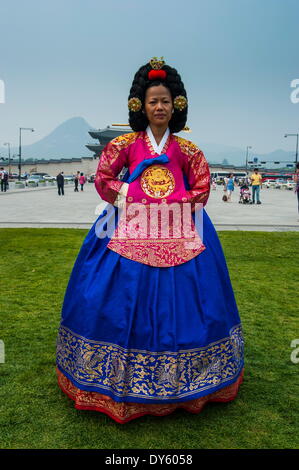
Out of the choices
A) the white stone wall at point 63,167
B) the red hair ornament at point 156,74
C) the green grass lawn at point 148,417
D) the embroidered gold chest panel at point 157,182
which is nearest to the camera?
the green grass lawn at point 148,417

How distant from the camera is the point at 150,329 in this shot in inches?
99.7

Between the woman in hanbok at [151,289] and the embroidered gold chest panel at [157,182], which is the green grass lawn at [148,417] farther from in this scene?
the embroidered gold chest panel at [157,182]

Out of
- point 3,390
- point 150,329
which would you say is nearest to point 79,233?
point 3,390

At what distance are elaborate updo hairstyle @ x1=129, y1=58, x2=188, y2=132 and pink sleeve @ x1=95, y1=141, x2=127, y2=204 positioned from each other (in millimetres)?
252

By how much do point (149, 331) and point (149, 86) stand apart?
1.64 meters

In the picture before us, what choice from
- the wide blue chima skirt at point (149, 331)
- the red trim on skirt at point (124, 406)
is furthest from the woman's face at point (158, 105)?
the red trim on skirt at point (124, 406)

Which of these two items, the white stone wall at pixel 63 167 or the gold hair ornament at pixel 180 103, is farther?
the white stone wall at pixel 63 167

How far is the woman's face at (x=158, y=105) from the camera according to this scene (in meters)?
2.88

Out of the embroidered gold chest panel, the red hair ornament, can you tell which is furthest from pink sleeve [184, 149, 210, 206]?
the red hair ornament

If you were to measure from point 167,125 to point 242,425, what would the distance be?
6.67ft

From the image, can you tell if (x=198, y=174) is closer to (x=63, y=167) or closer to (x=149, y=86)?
(x=149, y=86)

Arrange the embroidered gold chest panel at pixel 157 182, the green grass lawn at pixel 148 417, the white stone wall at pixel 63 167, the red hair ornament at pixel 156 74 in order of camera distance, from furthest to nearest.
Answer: the white stone wall at pixel 63 167 < the red hair ornament at pixel 156 74 < the embroidered gold chest panel at pixel 157 182 < the green grass lawn at pixel 148 417

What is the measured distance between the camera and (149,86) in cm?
295
